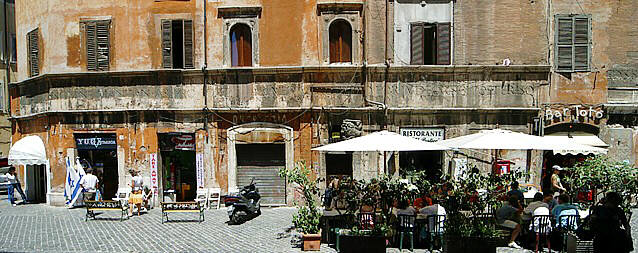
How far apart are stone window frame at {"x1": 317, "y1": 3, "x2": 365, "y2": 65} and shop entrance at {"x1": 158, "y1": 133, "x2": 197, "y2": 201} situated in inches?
228

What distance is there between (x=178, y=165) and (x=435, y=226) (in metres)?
11.2

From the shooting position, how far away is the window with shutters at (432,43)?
18.2 metres

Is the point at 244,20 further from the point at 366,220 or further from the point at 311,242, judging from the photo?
the point at 366,220

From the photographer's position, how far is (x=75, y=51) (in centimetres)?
1894

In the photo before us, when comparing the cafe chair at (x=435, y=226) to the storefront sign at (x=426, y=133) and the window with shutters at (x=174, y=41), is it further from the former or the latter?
the window with shutters at (x=174, y=41)

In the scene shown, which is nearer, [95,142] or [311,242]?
[311,242]

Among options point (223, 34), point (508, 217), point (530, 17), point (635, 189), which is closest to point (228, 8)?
point (223, 34)

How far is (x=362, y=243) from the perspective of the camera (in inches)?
392

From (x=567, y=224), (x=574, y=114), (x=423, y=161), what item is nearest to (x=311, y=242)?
(x=567, y=224)

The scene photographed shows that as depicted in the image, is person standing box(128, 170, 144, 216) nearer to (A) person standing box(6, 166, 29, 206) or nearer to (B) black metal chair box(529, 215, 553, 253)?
(A) person standing box(6, 166, 29, 206)

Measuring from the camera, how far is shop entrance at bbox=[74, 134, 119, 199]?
19.0 meters

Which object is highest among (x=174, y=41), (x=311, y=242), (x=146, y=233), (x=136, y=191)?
(x=174, y=41)

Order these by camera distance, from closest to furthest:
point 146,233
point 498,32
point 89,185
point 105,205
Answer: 1. point 146,233
2. point 105,205
3. point 89,185
4. point 498,32

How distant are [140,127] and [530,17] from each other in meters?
14.1
